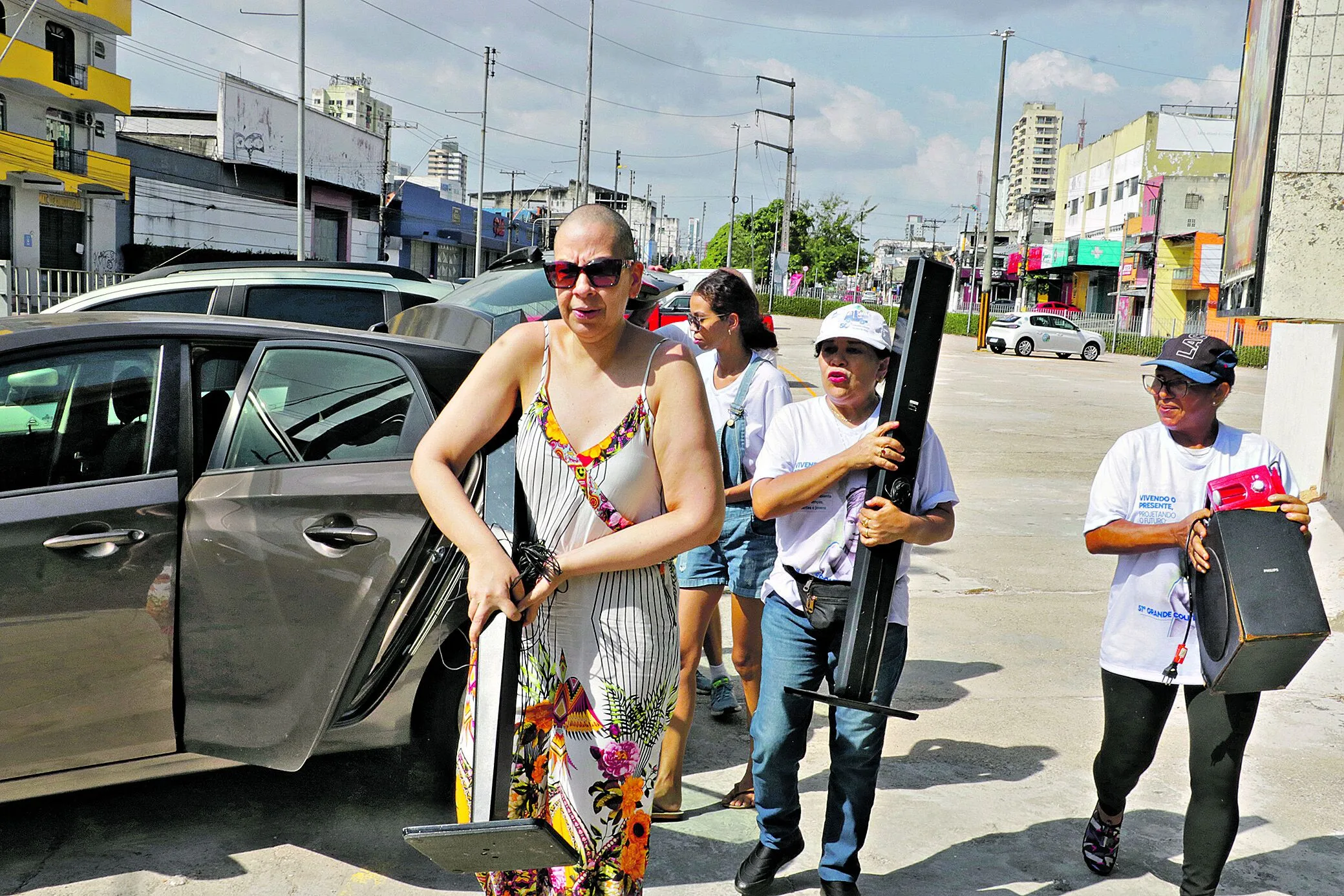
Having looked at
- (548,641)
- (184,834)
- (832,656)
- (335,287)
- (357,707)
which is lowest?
(184,834)

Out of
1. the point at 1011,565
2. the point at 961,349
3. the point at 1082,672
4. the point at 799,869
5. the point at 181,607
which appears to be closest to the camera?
the point at 181,607

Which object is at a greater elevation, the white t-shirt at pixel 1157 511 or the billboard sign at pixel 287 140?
the billboard sign at pixel 287 140

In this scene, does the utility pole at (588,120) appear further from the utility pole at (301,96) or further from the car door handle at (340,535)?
the car door handle at (340,535)

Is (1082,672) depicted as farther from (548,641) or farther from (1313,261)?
(548,641)

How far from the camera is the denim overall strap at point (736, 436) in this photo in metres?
4.27

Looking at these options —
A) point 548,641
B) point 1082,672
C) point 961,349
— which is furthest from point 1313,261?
point 961,349

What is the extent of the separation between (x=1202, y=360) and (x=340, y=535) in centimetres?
251

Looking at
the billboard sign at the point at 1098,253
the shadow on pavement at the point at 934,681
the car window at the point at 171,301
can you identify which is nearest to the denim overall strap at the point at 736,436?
the shadow on pavement at the point at 934,681

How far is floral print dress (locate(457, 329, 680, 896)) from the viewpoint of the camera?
8.03ft

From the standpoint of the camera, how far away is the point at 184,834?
3.66m

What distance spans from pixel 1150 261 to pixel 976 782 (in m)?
47.5

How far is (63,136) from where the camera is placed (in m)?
39.9

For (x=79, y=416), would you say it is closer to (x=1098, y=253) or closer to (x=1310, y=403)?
(x=1310, y=403)

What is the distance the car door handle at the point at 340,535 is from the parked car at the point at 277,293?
16.0 feet
